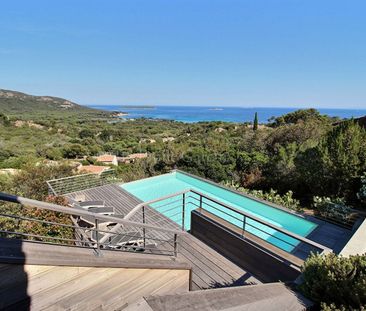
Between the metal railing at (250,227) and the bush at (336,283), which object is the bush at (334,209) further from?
the bush at (336,283)

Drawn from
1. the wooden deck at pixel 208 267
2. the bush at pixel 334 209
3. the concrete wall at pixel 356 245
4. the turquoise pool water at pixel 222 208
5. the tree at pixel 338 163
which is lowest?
the turquoise pool water at pixel 222 208

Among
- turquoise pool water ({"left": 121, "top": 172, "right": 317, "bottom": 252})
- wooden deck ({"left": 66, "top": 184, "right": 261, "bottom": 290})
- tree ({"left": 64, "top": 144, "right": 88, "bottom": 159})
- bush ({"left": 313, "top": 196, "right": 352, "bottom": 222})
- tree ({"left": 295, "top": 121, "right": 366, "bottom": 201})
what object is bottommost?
tree ({"left": 64, "top": 144, "right": 88, "bottom": 159})

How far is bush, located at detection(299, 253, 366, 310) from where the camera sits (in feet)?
5.65

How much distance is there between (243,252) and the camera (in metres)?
3.80

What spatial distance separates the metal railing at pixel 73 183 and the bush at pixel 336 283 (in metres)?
8.27

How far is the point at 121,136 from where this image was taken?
4234 cm

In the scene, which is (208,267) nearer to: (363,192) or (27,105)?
(363,192)

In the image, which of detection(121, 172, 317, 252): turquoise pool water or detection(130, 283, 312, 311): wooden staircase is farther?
detection(121, 172, 317, 252): turquoise pool water

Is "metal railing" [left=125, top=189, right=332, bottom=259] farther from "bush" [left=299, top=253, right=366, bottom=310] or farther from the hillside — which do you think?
the hillside

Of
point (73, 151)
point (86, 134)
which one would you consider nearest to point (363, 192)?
point (73, 151)

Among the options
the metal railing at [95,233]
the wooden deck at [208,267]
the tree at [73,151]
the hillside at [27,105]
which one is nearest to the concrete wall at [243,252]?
the wooden deck at [208,267]

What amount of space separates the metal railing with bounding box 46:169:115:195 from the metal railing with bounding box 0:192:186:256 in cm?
295

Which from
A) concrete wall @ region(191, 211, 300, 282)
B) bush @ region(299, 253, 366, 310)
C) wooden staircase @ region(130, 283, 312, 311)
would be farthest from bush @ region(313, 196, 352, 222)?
wooden staircase @ region(130, 283, 312, 311)

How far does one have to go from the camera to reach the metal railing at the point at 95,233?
1723 mm
